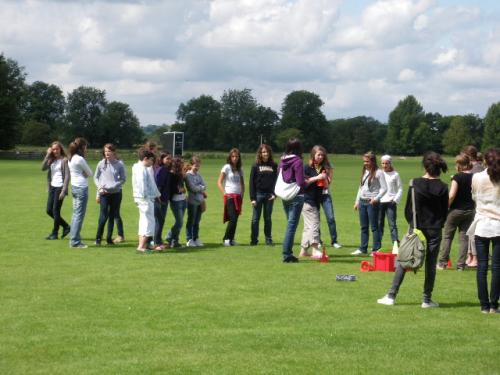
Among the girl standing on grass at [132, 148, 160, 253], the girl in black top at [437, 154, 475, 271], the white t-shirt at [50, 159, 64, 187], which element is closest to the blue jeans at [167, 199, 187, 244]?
the girl standing on grass at [132, 148, 160, 253]

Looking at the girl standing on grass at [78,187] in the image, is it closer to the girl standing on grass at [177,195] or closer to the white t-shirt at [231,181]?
the girl standing on grass at [177,195]

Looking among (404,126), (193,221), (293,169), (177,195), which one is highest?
(404,126)

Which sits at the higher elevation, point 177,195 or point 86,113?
point 86,113

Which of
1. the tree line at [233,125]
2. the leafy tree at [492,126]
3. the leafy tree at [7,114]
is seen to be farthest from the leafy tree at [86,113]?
the leafy tree at [492,126]

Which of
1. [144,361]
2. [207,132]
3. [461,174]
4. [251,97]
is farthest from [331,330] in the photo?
[251,97]

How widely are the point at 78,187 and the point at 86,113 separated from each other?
146677mm

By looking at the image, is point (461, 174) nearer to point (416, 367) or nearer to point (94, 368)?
point (416, 367)

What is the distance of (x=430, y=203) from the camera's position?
9.34m

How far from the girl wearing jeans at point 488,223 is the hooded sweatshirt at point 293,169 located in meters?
4.18

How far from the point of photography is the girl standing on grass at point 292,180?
1282cm

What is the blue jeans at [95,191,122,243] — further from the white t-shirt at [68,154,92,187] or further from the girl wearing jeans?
the girl wearing jeans

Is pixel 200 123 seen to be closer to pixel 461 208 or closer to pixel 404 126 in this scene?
pixel 404 126

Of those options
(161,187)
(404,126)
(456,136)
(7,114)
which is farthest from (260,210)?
(404,126)

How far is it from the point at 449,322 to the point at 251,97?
161 metres
